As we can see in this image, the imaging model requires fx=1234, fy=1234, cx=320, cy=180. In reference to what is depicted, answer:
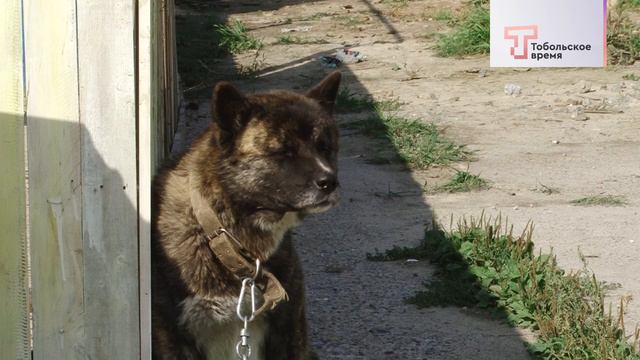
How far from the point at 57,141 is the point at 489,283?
2.88 meters

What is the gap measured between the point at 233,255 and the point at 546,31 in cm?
666

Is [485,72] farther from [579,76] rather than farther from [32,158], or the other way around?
[32,158]

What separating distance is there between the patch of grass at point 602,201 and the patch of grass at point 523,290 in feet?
3.51

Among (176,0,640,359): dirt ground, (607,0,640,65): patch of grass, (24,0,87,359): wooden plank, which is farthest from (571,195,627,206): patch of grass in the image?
(24,0,87,359): wooden plank

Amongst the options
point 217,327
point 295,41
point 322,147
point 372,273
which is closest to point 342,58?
point 295,41

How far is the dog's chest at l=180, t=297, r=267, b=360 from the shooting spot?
420cm

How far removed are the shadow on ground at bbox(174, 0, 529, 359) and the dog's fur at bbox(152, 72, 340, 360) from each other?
3.55ft

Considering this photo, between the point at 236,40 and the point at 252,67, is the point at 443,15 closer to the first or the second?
the point at 236,40

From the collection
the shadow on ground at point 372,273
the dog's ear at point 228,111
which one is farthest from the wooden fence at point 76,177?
the shadow on ground at point 372,273

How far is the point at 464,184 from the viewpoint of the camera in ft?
27.5

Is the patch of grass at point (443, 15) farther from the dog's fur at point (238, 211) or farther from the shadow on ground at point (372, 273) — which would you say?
the dog's fur at point (238, 211)

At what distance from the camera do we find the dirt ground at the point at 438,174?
5.79 metres

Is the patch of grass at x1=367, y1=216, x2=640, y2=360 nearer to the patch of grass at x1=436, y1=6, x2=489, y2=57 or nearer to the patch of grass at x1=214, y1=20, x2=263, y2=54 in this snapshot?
the patch of grass at x1=436, y1=6, x2=489, y2=57

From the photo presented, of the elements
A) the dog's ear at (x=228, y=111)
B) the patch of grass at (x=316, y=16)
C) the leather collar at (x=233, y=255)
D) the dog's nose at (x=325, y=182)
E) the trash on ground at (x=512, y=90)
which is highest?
the patch of grass at (x=316, y=16)
